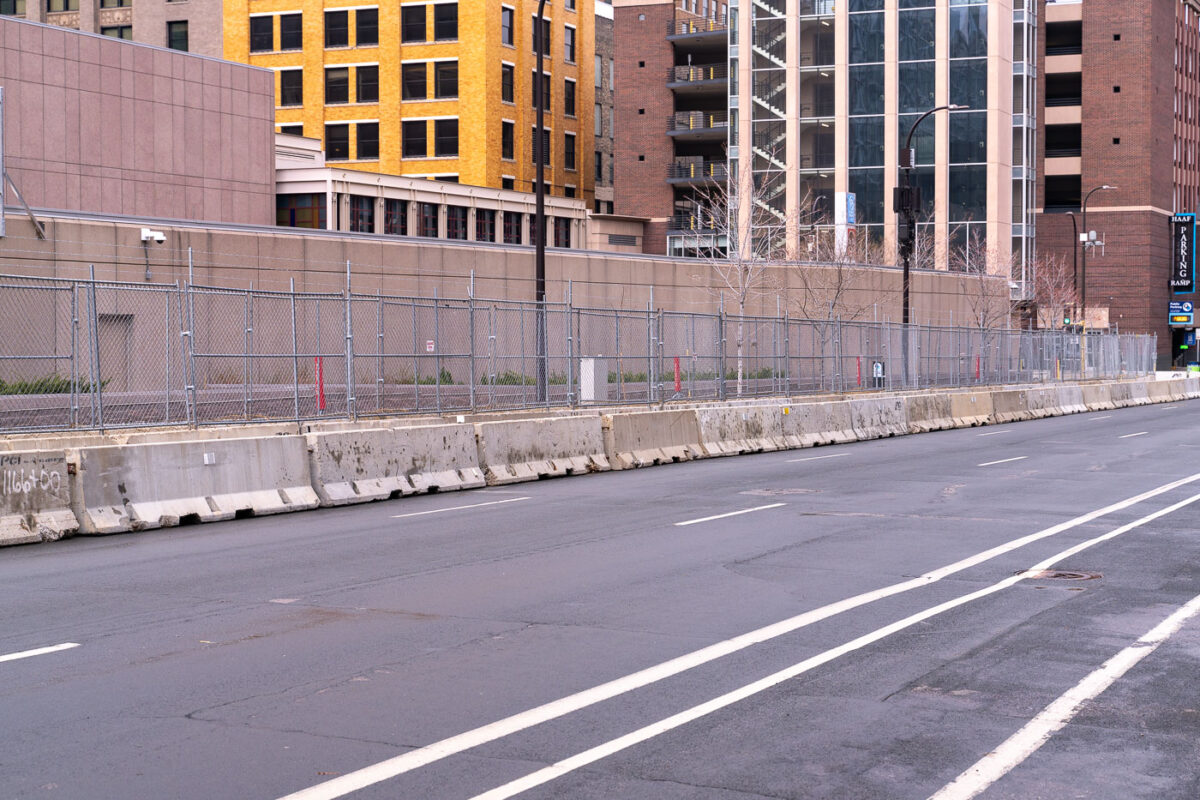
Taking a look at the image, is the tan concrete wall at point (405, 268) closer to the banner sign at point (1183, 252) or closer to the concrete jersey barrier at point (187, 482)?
the concrete jersey barrier at point (187, 482)

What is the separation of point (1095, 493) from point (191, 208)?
4530 centimetres

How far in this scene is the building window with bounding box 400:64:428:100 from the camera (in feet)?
254

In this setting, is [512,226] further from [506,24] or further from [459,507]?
[459,507]

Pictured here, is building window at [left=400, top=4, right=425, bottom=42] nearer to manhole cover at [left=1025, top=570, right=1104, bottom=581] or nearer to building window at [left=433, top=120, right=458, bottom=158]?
building window at [left=433, top=120, right=458, bottom=158]

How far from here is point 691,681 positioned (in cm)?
756

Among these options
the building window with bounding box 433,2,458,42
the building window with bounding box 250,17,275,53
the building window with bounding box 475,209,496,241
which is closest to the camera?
the building window with bounding box 475,209,496,241

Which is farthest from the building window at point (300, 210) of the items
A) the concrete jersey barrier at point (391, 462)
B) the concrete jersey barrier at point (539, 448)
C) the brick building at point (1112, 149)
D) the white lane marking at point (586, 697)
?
the white lane marking at point (586, 697)

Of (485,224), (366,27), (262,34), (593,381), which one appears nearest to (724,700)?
(593,381)

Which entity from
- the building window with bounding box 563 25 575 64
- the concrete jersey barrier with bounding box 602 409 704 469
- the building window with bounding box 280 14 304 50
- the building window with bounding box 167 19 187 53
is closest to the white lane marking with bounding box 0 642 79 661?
the concrete jersey barrier with bounding box 602 409 704 469

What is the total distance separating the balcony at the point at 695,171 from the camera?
84438 mm

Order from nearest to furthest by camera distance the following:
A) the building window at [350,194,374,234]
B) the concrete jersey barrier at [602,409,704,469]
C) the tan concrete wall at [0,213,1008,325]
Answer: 1. the concrete jersey barrier at [602,409,704,469]
2. the tan concrete wall at [0,213,1008,325]
3. the building window at [350,194,374,234]

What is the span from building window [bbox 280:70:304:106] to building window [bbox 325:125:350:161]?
92.0 inches

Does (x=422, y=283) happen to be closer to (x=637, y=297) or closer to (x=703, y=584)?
(x=637, y=297)

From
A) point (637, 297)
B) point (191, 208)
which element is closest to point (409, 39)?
point (191, 208)
